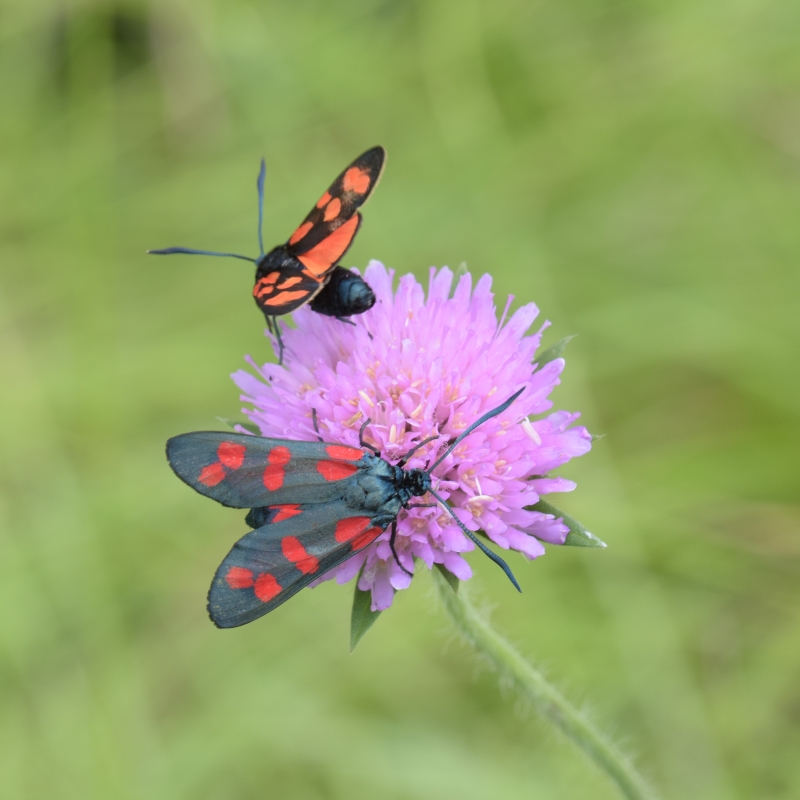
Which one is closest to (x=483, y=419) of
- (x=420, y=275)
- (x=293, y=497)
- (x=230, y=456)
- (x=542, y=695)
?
(x=293, y=497)

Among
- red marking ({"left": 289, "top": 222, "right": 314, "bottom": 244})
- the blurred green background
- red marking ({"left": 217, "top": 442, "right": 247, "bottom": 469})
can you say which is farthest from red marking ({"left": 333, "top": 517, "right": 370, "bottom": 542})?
the blurred green background

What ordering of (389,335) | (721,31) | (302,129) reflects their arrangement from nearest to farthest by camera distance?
(389,335) → (721,31) → (302,129)

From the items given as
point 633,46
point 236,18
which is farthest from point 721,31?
point 236,18

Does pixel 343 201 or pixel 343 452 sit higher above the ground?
pixel 343 201

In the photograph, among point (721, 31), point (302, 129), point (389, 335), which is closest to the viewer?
point (389, 335)

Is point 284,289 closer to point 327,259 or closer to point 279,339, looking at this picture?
point 327,259

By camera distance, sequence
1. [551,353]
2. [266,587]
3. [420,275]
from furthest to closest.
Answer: [420,275] < [551,353] < [266,587]

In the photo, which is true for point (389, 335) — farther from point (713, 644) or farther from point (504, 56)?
point (504, 56)
